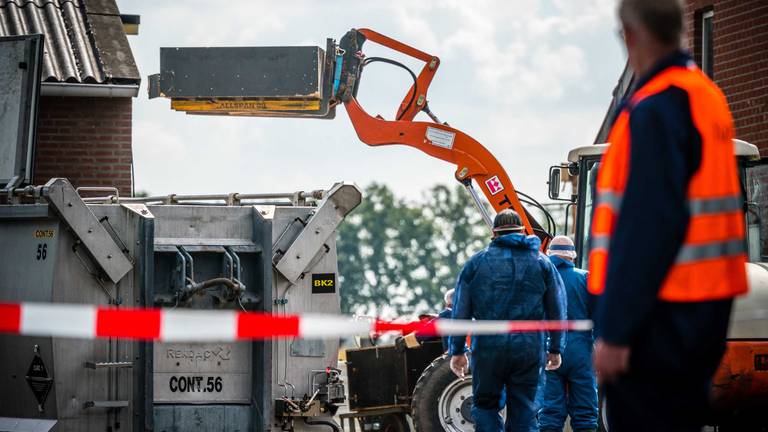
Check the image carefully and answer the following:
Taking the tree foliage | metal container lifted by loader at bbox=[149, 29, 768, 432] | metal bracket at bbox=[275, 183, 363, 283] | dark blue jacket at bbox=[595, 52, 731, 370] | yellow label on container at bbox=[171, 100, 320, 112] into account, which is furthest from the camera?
the tree foliage

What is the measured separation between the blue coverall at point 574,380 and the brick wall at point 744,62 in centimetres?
559

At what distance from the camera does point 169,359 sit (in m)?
9.17

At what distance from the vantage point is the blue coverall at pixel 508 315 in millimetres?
8484

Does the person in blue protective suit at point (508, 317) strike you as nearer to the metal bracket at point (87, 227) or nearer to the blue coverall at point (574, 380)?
the blue coverall at point (574, 380)

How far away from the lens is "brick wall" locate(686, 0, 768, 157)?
14.9 metres

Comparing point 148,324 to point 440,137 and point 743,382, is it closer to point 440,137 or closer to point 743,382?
point 743,382

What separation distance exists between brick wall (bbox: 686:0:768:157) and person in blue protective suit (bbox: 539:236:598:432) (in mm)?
5533

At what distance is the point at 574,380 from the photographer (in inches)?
385

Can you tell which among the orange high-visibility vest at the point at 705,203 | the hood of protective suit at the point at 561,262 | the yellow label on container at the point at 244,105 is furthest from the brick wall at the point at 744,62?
the orange high-visibility vest at the point at 705,203

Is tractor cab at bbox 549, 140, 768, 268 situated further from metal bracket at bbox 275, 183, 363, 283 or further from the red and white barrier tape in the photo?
the red and white barrier tape

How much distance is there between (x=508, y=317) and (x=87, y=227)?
3.08 meters

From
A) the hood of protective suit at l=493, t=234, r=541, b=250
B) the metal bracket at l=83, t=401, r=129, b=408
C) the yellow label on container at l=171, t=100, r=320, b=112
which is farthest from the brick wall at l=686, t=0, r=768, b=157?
the metal bracket at l=83, t=401, r=129, b=408

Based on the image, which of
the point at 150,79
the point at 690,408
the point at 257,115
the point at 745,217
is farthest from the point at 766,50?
the point at 690,408

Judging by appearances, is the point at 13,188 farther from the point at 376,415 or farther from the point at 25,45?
the point at 376,415
